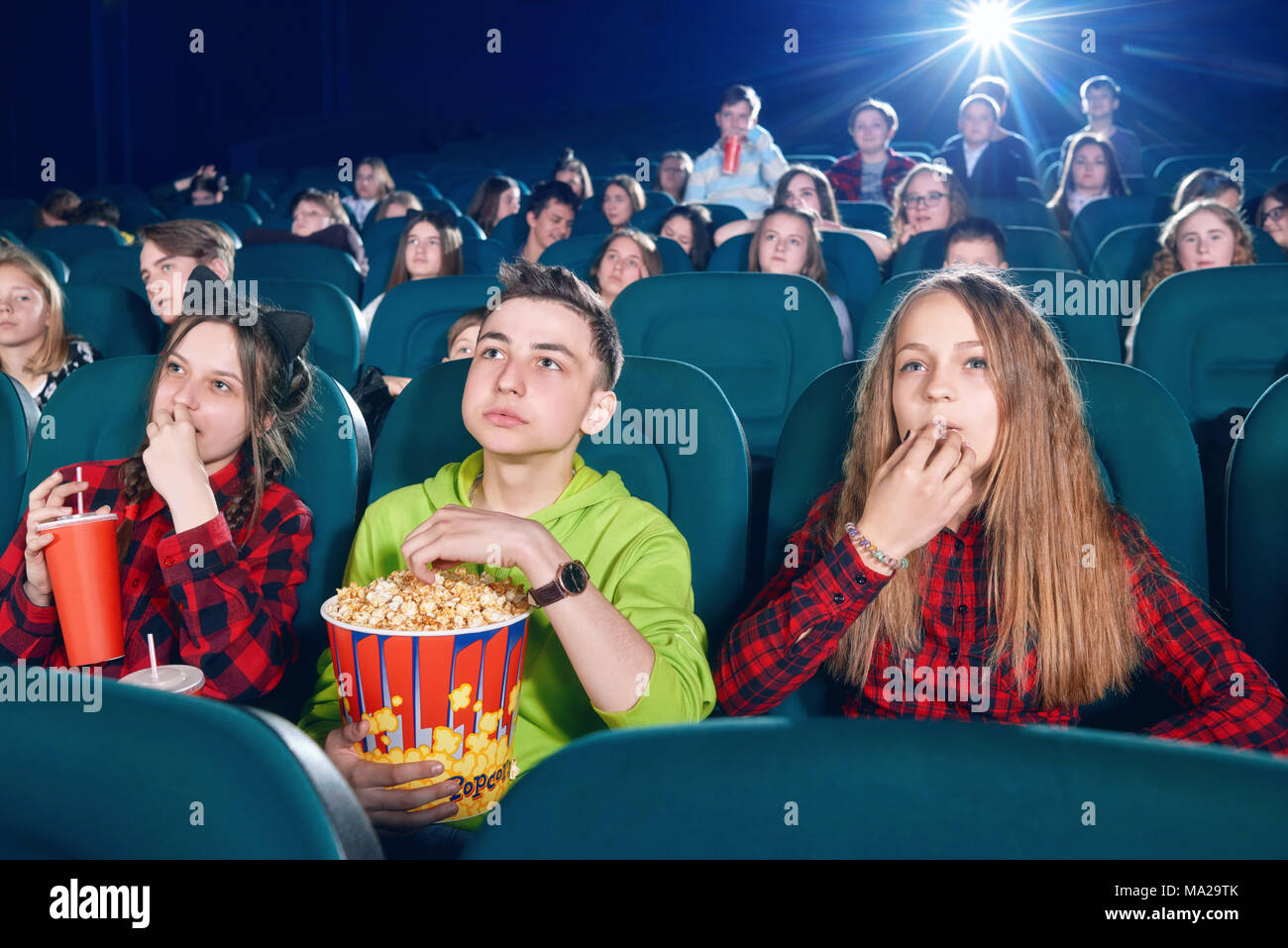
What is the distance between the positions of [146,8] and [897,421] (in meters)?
11.6

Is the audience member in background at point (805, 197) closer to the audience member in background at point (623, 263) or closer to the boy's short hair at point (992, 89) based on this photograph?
the audience member in background at point (623, 263)

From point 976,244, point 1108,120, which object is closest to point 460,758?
point 976,244

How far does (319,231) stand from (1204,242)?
336 centimetres

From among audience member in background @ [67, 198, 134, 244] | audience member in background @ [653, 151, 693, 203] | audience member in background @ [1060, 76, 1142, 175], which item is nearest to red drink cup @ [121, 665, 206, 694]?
audience member in background @ [67, 198, 134, 244]

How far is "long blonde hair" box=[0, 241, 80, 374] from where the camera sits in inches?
98.1

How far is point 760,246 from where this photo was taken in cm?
347

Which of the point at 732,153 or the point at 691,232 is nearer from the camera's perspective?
the point at 691,232

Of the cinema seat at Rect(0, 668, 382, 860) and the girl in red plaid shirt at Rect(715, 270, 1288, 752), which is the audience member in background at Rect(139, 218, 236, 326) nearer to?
the girl in red plaid shirt at Rect(715, 270, 1288, 752)

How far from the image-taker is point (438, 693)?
97 cm

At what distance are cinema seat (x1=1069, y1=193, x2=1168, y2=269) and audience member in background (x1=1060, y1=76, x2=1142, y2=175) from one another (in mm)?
1850

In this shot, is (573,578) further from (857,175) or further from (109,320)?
(857,175)

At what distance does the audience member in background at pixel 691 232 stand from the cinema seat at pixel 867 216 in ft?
3.17

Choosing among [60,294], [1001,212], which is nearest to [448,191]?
[1001,212]

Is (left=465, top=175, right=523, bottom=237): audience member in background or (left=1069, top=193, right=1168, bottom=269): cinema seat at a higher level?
(left=465, top=175, right=523, bottom=237): audience member in background
